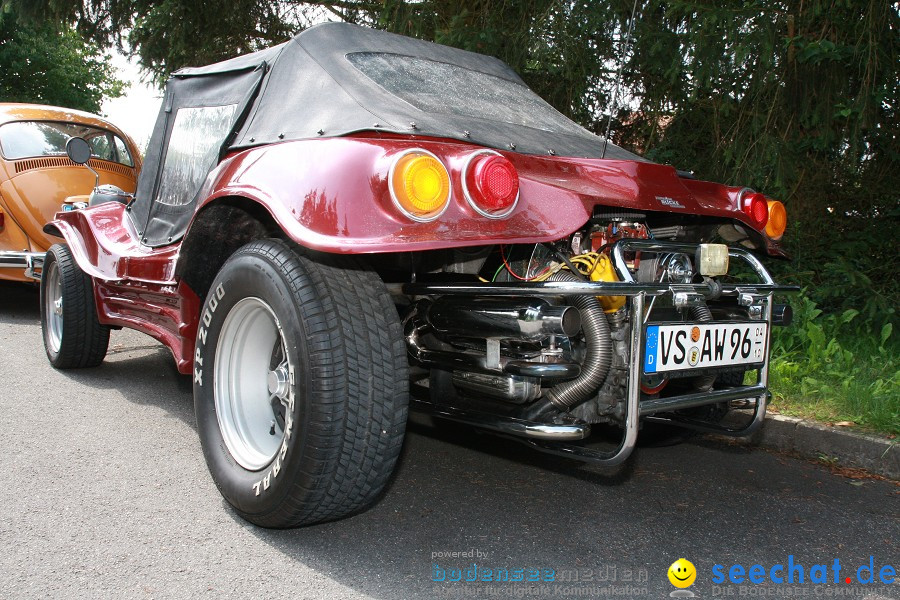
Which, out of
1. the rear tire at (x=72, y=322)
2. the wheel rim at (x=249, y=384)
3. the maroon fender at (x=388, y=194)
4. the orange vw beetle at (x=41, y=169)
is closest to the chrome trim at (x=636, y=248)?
the maroon fender at (x=388, y=194)

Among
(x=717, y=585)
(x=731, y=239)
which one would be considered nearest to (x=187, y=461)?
(x=717, y=585)

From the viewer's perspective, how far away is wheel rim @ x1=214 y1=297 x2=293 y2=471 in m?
2.83

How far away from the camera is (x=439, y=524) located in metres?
2.75

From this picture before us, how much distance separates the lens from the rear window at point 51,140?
779 cm

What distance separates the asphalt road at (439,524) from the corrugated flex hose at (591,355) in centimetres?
50

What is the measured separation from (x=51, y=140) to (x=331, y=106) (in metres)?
6.42

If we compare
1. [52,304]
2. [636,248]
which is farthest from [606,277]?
[52,304]

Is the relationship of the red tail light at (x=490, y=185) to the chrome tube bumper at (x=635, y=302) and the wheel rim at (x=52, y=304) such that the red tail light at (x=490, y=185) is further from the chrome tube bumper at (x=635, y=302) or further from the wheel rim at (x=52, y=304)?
the wheel rim at (x=52, y=304)

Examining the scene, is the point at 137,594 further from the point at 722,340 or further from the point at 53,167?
the point at 53,167

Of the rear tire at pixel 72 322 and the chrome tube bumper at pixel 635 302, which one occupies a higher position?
the chrome tube bumper at pixel 635 302

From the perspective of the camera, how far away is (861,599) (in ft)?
7.52

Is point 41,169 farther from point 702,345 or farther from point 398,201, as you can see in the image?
point 702,345

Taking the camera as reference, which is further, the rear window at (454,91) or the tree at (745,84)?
the tree at (745,84)

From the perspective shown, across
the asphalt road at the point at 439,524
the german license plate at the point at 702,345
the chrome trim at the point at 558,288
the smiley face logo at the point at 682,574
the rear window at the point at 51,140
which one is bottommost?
the asphalt road at the point at 439,524
